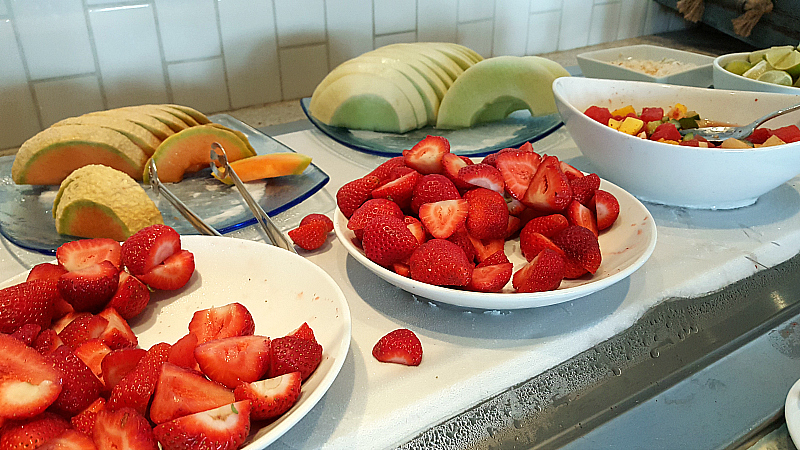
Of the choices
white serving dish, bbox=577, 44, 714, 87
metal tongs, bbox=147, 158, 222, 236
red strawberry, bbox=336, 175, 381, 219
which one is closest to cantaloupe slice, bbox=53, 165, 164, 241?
metal tongs, bbox=147, 158, 222, 236

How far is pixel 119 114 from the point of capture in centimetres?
87

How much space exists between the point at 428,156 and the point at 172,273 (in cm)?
30

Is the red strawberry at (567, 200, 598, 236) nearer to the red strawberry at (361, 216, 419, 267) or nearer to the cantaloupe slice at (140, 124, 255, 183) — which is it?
the red strawberry at (361, 216, 419, 267)

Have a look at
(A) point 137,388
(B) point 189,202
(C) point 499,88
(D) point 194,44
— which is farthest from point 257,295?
(D) point 194,44

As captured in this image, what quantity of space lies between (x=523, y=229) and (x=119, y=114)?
24.8 inches

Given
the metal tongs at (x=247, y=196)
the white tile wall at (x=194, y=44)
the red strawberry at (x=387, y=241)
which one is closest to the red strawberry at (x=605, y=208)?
the red strawberry at (x=387, y=241)

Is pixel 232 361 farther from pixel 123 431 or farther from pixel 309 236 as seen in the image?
pixel 309 236

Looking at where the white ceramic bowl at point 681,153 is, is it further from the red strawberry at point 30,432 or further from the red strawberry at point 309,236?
the red strawberry at point 30,432

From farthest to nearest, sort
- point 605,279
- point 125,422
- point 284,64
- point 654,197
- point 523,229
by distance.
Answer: point 284,64 < point 654,197 < point 523,229 < point 605,279 < point 125,422

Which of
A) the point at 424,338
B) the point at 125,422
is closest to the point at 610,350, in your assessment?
the point at 424,338

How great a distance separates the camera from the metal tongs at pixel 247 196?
26.0 inches

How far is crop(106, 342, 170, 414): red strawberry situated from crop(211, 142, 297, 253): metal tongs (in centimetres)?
24

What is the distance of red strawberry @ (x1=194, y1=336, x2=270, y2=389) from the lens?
43cm

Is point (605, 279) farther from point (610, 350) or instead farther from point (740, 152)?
point (740, 152)
